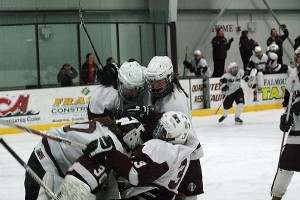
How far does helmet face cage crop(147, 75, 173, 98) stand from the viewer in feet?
10.8

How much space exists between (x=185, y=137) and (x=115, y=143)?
33 centimetres

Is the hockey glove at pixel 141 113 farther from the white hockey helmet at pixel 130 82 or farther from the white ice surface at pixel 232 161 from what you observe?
the white ice surface at pixel 232 161

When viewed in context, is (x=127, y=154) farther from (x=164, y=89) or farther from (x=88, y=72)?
(x=88, y=72)

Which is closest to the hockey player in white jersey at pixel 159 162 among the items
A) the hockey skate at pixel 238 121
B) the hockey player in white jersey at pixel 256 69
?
the hockey skate at pixel 238 121

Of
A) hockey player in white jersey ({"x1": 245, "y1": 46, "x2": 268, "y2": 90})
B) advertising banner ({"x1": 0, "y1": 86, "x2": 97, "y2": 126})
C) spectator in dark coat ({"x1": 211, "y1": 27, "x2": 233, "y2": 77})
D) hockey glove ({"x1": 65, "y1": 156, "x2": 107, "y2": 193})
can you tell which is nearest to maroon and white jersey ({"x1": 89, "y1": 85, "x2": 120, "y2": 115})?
hockey glove ({"x1": 65, "y1": 156, "x2": 107, "y2": 193})

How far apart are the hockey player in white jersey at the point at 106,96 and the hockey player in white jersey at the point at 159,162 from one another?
Result: 72 centimetres

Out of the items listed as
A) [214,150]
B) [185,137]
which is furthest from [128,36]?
[185,137]

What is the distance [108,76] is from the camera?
3721 mm

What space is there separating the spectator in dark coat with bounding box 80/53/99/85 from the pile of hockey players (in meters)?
7.23

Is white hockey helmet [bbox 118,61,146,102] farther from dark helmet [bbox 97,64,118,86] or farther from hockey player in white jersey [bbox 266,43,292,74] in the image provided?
hockey player in white jersey [bbox 266,43,292,74]

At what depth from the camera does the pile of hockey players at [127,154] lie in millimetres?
2643

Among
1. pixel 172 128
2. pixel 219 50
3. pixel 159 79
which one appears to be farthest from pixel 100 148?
pixel 219 50

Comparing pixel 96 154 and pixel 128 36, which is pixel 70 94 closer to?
pixel 128 36

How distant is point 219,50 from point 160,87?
9.90 meters
